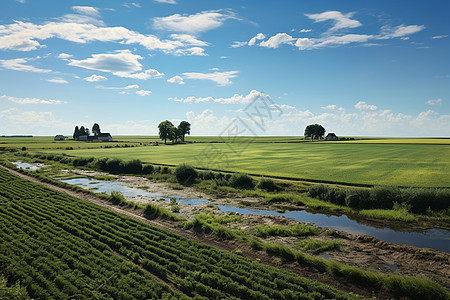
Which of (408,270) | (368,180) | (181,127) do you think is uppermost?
Answer: (181,127)

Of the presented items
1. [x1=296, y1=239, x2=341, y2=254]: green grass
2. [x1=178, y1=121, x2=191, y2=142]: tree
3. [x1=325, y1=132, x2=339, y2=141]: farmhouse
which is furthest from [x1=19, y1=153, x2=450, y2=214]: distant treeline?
[x1=325, y1=132, x2=339, y2=141]: farmhouse

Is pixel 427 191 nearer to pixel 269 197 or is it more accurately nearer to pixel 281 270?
pixel 269 197

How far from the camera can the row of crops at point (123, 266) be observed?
11.5 m

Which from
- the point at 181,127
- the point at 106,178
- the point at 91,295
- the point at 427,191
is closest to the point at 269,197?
the point at 427,191

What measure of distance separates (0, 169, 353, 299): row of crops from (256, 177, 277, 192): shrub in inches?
676

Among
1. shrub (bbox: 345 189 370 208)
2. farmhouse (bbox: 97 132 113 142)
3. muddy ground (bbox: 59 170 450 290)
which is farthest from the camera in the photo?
farmhouse (bbox: 97 132 113 142)

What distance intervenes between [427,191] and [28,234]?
3112cm

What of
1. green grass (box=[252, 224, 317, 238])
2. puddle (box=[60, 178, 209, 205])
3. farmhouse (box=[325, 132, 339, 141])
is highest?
farmhouse (box=[325, 132, 339, 141])

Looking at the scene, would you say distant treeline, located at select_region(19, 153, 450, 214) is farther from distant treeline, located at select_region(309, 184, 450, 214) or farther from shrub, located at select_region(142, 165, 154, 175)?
shrub, located at select_region(142, 165, 154, 175)

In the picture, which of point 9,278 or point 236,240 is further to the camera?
point 236,240

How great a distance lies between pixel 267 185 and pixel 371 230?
14242 mm

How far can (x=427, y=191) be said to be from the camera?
78.2 ft

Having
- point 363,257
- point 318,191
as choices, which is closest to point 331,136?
point 318,191

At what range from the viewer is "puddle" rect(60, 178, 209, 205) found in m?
30.6
